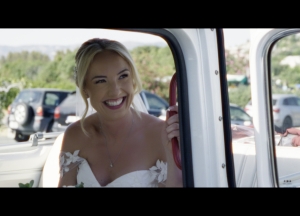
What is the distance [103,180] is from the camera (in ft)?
9.42

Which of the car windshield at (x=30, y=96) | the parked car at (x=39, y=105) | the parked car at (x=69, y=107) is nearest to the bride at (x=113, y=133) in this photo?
the parked car at (x=69, y=107)

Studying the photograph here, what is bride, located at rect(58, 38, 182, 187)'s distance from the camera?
109 inches

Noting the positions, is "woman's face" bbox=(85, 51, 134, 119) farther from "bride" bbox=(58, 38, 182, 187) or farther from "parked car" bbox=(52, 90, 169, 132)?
"parked car" bbox=(52, 90, 169, 132)

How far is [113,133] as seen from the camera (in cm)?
298

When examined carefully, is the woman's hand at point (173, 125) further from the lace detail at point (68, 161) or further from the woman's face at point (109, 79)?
the lace detail at point (68, 161)

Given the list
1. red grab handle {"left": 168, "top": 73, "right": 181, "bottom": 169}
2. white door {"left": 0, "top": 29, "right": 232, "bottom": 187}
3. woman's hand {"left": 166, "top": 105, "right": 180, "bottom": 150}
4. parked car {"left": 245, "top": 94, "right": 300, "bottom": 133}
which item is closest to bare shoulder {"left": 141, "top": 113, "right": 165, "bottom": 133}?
woman's hand {"left": 166, "top": 105, "right": 180, "bottom": 150}

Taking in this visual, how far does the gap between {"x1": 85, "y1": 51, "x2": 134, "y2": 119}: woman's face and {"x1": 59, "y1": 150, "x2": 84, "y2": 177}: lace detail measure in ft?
1.07
